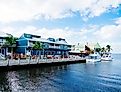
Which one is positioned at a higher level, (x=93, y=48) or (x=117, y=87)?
(x=93, y=48)

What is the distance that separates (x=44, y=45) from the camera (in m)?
104

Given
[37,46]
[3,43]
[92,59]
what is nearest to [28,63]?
[3,43]

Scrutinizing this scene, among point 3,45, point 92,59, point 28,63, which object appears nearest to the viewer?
point 28,63

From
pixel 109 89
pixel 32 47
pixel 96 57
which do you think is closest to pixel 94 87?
pixel 109 89

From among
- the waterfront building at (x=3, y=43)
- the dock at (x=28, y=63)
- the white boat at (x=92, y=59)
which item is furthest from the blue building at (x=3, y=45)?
the white boat at (x=92, y=59)

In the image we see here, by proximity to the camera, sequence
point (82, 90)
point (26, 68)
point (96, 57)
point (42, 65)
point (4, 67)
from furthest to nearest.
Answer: point (96, 57) < point (42, 65) < point (26, 68) < point (4, 67) < point (82, 90)

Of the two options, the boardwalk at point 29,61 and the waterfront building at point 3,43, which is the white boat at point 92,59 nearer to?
the boardwalk at point 29,61

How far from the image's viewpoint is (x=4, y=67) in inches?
2266

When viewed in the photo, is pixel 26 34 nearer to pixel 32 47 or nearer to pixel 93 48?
pixel 32 47

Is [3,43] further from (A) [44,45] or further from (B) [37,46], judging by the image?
(A) [44,45]

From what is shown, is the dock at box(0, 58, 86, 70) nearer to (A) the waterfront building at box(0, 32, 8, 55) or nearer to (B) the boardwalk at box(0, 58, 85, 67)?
(B) the boardwalk at box(0, 58, 85, 67)

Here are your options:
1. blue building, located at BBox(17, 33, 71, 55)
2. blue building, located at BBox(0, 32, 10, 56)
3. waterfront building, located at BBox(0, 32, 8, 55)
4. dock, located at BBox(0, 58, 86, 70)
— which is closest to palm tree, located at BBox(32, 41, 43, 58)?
blue building, located at BBox(17, 33, 71, 55)

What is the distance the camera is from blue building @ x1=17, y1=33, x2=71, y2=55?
96.7 metres

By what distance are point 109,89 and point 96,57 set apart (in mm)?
72186
